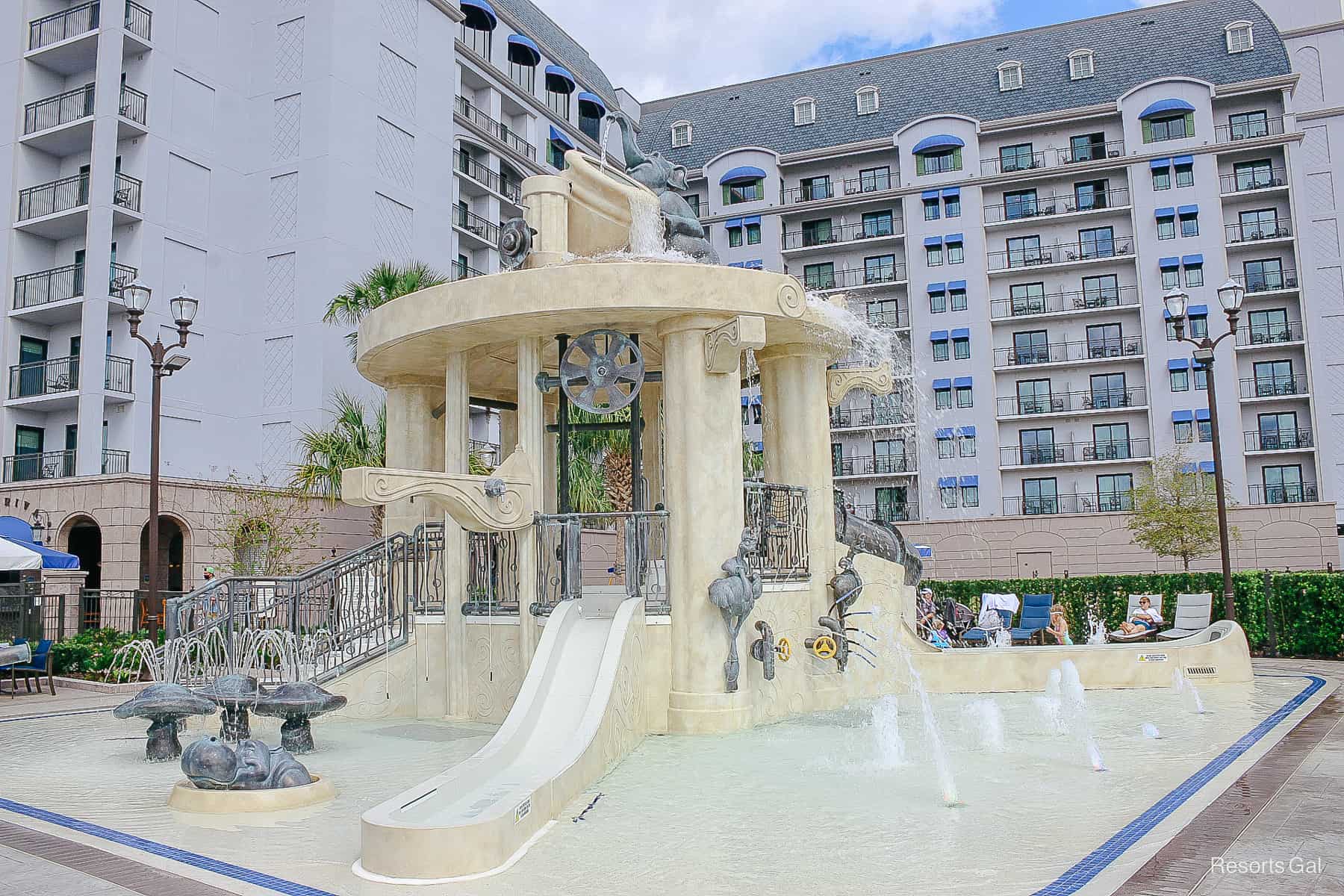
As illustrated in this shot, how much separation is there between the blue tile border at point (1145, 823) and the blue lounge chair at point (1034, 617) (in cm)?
963

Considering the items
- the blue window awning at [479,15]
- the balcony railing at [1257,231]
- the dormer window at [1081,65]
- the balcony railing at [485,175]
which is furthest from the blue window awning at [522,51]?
the balcony railing at [1257,231]

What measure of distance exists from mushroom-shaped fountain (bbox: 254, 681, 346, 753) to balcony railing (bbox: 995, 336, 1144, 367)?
4521cm

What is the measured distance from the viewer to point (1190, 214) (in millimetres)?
49156

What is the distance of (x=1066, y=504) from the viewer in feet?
163

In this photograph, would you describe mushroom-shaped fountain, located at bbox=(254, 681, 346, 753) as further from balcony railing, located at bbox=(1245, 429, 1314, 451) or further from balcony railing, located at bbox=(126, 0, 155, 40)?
balcony railing, located at bbox=(1245, 429, 1314, 451)

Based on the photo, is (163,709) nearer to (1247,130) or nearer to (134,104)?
(134,104)

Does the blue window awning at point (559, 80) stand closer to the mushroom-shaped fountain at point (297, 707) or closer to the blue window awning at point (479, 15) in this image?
the blue window awning at point (479, 15)

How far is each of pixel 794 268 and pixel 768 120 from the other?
29.9 feet

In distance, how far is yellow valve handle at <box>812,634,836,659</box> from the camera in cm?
1283

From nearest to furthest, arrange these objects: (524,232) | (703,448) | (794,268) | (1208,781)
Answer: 1. (1208,781)
2. (703,448)
3. (524,232)
4. (794,268)

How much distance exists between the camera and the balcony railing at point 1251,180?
1919 inches

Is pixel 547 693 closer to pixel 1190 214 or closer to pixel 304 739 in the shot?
pixel 304 739

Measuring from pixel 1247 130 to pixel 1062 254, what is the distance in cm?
952

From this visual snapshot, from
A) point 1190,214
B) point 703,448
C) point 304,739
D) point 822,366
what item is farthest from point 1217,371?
point 304,739
